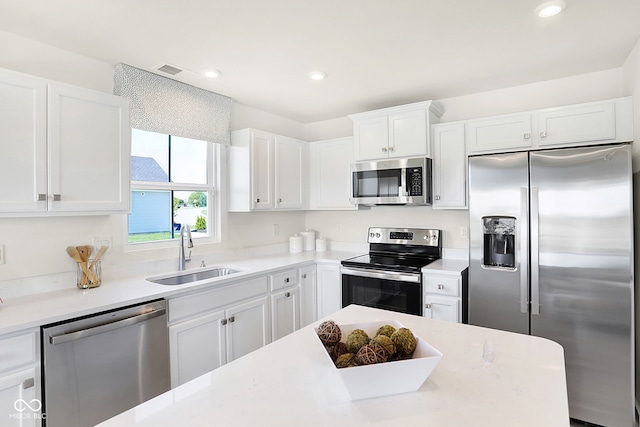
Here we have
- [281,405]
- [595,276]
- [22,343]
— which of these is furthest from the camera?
[595,276]

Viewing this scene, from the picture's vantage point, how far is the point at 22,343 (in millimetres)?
1533

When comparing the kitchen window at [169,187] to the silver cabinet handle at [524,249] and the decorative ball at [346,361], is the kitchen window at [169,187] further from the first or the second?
the silver cabinet handle at [524,249]

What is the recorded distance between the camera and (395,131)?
3.12 m

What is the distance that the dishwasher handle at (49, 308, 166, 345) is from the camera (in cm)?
161

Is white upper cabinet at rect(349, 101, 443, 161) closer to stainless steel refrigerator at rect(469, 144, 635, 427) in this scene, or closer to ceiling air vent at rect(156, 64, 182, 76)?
stainless steel refrigerator at rect(469, 144, 635, 427)

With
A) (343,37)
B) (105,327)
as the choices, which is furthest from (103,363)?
(343,37)

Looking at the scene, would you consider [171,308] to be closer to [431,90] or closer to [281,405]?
[281,405]

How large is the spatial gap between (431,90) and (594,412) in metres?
2.52

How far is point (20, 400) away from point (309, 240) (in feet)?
8.89

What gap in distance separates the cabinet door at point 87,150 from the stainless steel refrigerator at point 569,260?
2.36 meters

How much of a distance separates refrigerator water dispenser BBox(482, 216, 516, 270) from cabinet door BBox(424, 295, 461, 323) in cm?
41

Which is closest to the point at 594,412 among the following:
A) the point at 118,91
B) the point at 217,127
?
the point at 217,127

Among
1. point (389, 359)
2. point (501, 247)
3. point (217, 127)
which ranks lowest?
A: point (389, 359)

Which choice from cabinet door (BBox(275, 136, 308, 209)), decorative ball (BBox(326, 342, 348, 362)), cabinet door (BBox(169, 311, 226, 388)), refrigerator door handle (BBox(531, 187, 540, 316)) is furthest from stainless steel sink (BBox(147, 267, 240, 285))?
refrigerator door handle (BBox(531, 187, 540, 316))
